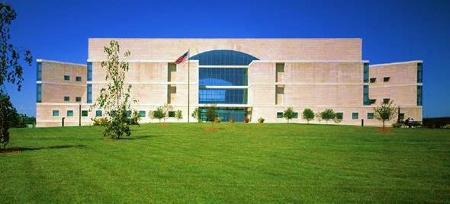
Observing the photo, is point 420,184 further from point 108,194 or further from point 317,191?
point 108,194

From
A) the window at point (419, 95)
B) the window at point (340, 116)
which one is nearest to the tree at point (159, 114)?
the window at point (340, 116)

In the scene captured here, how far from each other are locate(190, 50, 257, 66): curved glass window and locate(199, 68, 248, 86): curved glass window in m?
1.65

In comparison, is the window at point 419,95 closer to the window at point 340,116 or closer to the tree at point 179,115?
the window at point 340,116

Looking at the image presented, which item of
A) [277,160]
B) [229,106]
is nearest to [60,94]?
[229,106]

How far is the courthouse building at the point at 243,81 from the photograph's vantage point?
85500 mm

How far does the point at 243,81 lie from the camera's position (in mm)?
93438

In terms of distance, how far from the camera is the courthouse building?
85.5m

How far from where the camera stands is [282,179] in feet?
41.7

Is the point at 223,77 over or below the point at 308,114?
over

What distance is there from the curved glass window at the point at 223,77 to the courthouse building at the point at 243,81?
227 mm

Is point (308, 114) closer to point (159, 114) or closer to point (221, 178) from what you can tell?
point (159, 114)

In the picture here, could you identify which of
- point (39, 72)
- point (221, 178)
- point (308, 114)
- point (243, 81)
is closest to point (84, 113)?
point (39, 72)

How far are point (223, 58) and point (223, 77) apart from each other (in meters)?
4.51

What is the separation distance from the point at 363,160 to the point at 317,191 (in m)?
7.51
